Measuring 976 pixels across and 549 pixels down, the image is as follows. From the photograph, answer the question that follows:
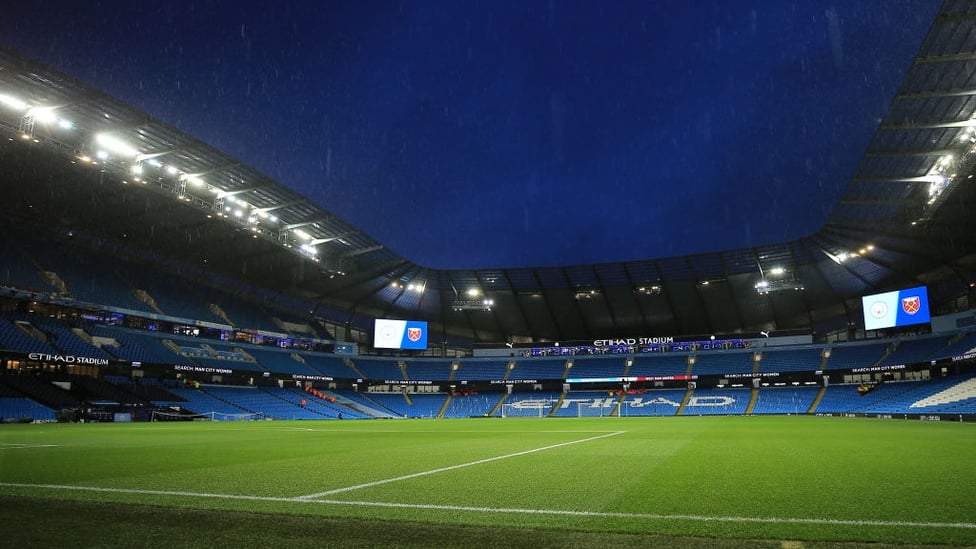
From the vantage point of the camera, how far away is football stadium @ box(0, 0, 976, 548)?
4.96 metres

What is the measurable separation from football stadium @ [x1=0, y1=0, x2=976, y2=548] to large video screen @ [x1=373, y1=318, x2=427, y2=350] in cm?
37

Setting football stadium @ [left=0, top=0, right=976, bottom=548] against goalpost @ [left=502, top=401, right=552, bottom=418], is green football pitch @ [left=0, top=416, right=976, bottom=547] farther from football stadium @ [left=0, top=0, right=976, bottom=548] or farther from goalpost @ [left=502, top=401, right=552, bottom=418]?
goalpost @ [left=502, top=401, right=552, bottom=418]

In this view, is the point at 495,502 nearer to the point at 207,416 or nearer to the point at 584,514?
the point at 584,514

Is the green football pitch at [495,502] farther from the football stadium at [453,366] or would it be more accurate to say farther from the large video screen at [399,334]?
the large video screen at [399,334]

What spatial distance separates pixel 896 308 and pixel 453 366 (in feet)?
161

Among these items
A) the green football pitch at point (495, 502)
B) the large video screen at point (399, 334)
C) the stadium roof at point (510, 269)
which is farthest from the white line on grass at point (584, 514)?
the large video screen at point (399, 334)

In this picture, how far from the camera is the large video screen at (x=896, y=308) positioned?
4981cm

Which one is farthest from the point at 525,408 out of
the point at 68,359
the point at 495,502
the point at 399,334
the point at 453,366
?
the point at 495,502

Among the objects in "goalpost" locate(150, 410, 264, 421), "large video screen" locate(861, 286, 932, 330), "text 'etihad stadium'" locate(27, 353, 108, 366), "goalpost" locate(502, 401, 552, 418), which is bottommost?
"goalpost" locate(502, 401, 552, 418)

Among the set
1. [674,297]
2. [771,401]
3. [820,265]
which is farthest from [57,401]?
[820,265]

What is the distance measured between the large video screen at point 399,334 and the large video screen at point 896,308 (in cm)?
4742

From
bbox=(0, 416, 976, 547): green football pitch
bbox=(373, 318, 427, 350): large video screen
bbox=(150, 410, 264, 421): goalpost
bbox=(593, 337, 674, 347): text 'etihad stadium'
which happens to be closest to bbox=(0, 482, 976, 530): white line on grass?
bbox=(0, 416, 976, 547): green football pitch

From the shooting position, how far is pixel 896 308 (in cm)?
5169

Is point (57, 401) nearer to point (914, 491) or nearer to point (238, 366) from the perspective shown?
point (238, 366)
